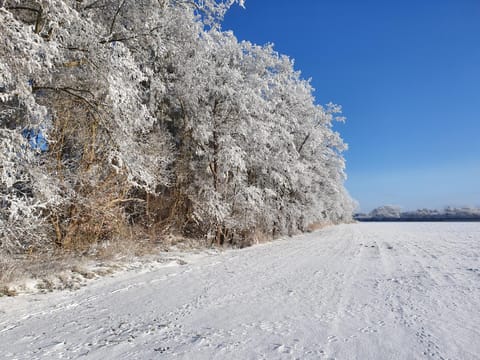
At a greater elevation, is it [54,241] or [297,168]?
[297,168]

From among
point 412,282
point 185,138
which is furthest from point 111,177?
point 412,282

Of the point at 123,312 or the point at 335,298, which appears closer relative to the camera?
the point at 123,312

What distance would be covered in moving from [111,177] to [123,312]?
17.8 ft

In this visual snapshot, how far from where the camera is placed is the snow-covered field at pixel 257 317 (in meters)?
2.91

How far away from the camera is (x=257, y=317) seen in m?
3.86

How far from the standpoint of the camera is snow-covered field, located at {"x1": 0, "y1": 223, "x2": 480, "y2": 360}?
9.56ft

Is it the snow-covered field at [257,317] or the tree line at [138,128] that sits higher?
the tree line at [138,128]

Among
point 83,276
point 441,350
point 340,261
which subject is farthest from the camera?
point 340,261

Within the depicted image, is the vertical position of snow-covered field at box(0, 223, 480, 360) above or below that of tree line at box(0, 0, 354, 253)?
below

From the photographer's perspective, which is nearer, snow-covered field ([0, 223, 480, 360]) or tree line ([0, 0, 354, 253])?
snow-covered field ([0, 223, 480, 360])

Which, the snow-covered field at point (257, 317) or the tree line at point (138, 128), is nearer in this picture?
the snow-covered field at point (257, 317)

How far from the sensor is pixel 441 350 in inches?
110

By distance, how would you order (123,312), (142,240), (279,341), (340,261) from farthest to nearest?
(142,240) → (340,261) → (123,312) → (279,341)

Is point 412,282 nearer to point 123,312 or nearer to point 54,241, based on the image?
point 123,312
